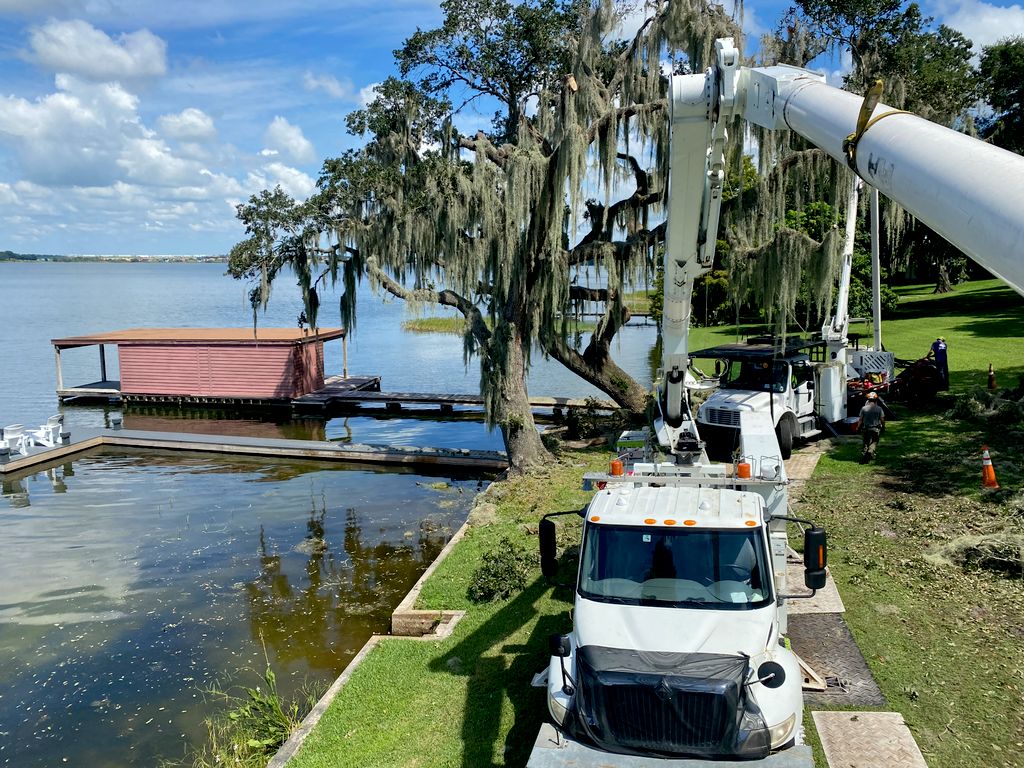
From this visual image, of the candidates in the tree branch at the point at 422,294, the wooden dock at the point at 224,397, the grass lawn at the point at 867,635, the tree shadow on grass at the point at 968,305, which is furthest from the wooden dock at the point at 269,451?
the tree shadow on grass at the point at 968,305

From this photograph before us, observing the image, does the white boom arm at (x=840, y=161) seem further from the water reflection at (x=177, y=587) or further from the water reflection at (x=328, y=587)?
the water reflection at (x=177, y=587)

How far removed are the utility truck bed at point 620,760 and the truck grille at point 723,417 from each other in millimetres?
10778

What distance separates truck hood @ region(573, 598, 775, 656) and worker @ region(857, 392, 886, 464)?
10682 mm

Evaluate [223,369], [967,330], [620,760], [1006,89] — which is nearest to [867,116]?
[620,760]

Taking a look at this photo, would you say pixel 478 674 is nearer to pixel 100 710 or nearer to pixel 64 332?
pixel 100 710

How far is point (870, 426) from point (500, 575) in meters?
8.88

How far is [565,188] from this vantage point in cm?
1702

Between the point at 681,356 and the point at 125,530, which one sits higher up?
the point at 681,356

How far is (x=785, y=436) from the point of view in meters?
→ 16.2

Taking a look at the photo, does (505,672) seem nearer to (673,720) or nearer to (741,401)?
(673,720)

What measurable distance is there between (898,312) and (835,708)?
37739mm

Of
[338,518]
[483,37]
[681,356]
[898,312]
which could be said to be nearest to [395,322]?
[898,312]

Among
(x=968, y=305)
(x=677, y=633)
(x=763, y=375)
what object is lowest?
(x=677, y=633)

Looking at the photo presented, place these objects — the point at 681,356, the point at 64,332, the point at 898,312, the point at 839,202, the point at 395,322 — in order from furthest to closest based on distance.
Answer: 1. the point at 395,322
2. the point at 64,332
3. the point at 898,312
4. the point at 839,202
5. the point at 681,356
